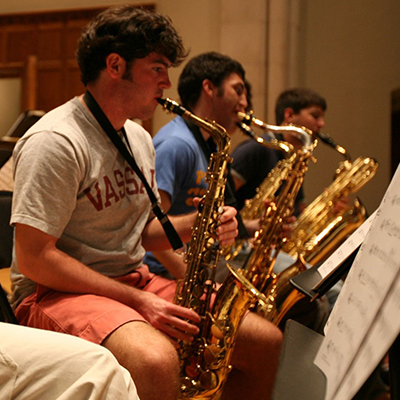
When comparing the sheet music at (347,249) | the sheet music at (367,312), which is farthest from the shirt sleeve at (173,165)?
the sheet music at (367,312)

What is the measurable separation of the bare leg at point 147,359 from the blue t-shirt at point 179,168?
91cm

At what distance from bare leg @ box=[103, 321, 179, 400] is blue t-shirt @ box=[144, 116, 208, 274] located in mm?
914

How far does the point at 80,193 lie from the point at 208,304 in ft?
1.99

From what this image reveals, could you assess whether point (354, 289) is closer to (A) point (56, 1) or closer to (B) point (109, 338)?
(B) point (109, 338)

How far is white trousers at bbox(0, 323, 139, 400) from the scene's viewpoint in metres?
0.85

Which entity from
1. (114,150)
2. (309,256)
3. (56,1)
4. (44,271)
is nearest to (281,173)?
(309,256)

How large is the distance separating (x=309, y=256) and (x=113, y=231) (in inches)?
65.5

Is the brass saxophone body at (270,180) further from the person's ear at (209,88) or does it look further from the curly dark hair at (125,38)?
the curly dark hair at (125,38)

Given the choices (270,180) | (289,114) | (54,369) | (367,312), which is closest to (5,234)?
(54,369)

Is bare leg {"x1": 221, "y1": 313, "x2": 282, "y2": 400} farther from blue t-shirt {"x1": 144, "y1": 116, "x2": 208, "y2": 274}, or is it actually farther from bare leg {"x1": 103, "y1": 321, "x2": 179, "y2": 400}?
blue t-shirt {"x1": 144, "y1": 116, "x2": 208, "y2": 274}

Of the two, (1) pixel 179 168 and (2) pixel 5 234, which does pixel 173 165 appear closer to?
(1) pixel 179 168

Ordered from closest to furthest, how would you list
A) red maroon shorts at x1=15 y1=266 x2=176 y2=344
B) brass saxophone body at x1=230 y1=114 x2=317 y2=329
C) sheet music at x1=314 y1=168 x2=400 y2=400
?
sheet music at x1=314 y1=168 x2=400 y2=400 < red maroon shorts at x1=15 y1=266 x2=176 y2=344 < brass saxophone body at x1=230 y1=114 x2=317 y2=329

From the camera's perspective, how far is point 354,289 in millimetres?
974

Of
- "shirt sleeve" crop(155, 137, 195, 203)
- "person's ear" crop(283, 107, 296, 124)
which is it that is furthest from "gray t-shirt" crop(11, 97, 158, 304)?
"person's ear" crop(283, 107, 296, 124)
